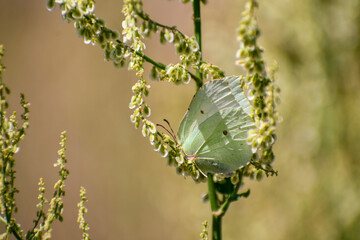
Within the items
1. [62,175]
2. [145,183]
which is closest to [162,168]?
[145,183]

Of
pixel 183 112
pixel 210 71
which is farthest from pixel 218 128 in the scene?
pixel 183 112

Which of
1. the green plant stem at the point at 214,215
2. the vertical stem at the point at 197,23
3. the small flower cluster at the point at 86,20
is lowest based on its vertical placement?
the green plant stem at the point at 214,215

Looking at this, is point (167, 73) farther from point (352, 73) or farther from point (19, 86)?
point (19, 86)

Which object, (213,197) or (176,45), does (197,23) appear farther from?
(213,197)

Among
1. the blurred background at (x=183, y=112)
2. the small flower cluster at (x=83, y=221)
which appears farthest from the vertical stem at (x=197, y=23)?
the blurred background at (x=183, y=112)

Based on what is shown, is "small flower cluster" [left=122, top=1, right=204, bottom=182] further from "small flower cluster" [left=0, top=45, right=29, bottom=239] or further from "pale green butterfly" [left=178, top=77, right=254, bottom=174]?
"small flower cluster" [left=0, top=45, right=29, bottom=239]

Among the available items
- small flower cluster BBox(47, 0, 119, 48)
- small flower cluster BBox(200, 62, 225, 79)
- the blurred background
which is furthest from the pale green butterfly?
the blurred background

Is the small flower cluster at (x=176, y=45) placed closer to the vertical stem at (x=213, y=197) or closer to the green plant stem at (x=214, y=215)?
the vertical stem at (x=213, y=197)
